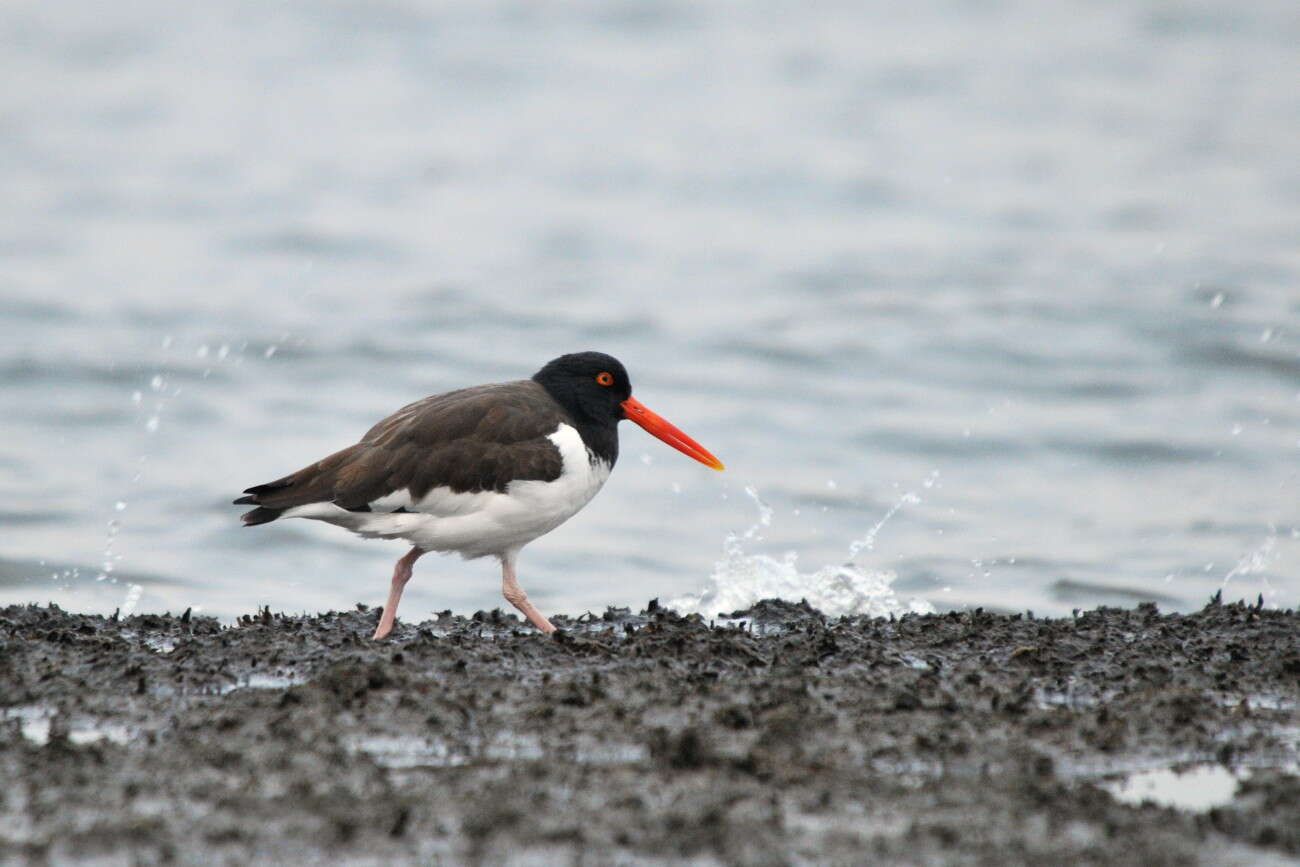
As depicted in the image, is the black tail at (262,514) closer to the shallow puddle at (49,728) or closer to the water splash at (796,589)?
the shallow puddle at (49,728)

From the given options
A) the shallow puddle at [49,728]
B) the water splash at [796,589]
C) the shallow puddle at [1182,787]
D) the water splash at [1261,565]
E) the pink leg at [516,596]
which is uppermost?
the shallow puddle at [1182,787]

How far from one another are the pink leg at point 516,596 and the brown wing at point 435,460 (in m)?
0.55

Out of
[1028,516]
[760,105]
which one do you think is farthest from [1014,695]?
[760,105]

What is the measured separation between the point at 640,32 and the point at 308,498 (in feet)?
71.0

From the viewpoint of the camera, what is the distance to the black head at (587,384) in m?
7.57

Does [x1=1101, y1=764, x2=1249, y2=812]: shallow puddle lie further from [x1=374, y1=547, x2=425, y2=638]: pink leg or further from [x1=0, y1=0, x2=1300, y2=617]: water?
[x1=0, y1=0, x2=1300, y2=617]: water

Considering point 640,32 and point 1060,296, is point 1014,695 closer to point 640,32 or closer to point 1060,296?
point 1060,296

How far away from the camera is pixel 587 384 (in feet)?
25.0

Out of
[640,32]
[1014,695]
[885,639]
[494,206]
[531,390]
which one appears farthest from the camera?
[640,32]

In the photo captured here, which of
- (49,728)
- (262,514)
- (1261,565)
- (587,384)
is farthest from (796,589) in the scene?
(49,728)

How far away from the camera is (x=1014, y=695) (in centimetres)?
568

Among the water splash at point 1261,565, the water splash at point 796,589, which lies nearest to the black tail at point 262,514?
the water splash at point 796,589

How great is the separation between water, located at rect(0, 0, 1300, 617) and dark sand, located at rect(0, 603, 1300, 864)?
2.60m

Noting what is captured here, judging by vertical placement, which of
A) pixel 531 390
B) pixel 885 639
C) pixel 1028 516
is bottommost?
pixel 1028 516
